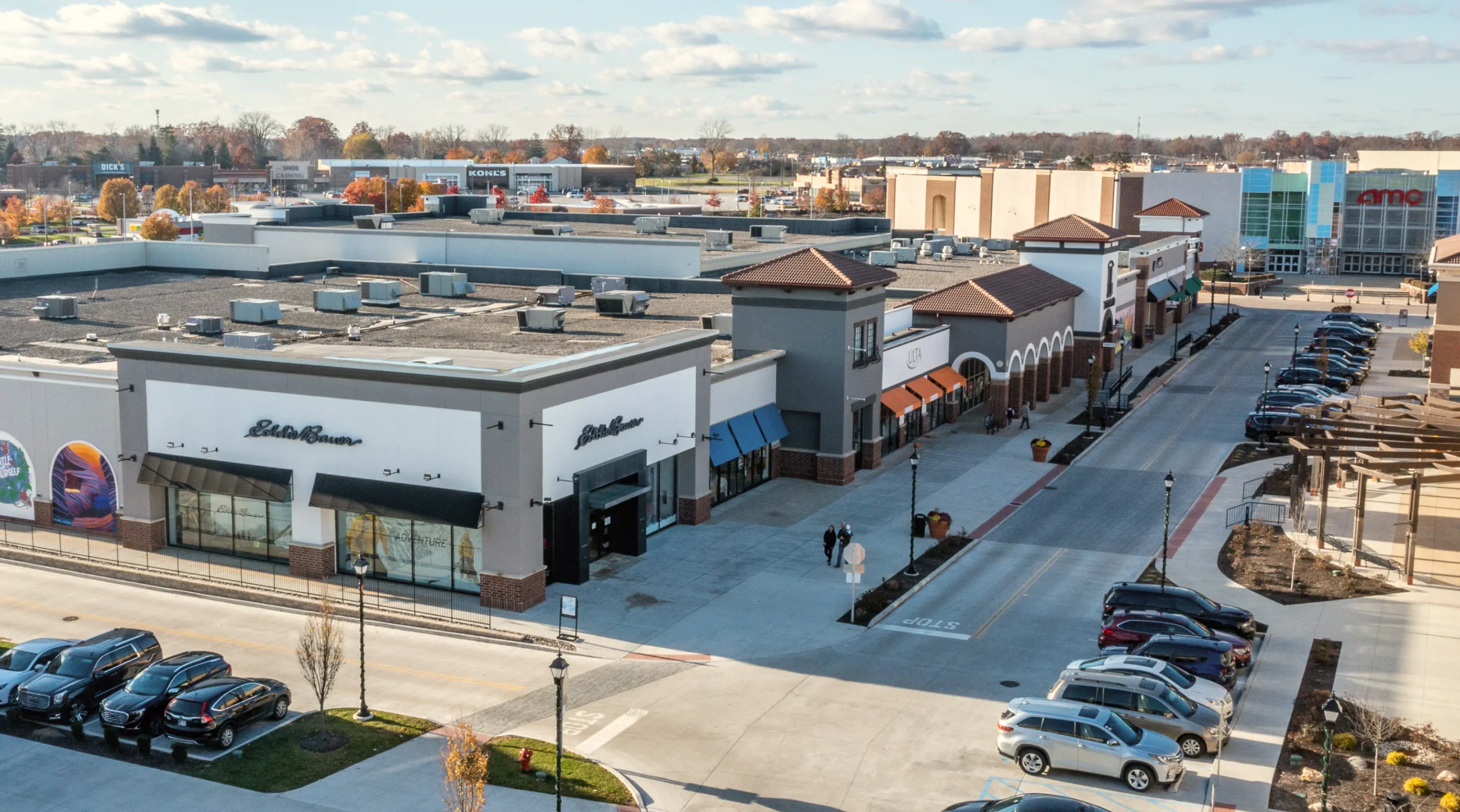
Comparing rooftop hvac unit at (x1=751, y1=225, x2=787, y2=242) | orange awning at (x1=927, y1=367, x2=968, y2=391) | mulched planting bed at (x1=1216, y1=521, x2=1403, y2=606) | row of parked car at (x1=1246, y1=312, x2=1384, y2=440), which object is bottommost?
mulched planting bed at (x1=1216, y1=521, x2=1403, y2=606)

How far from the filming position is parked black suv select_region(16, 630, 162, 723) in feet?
101

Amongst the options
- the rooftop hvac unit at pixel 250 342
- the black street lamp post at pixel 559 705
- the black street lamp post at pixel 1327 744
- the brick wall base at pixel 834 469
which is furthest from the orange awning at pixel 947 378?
the black street lamp post at pixel 559 705

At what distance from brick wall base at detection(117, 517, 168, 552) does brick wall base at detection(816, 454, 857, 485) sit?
2335 cm

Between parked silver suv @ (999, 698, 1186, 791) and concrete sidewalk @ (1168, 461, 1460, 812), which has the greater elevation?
parked silver suv @ (999, 698, 1186, 791)

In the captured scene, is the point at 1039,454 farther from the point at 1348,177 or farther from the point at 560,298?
the point at 1348,177

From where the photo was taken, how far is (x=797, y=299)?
54.3m

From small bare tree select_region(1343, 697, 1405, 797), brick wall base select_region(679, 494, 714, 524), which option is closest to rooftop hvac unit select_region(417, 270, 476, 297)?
brick wall base select_region(679, 494, 714, 524)

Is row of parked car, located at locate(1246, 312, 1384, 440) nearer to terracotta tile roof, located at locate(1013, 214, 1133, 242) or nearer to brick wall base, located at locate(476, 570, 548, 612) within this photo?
terracotta tile roof, located at locate(1013, 214, 1133, 242)

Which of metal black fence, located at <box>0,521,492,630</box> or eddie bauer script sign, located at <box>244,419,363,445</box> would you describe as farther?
eddie bauer script sign, located at <box>244,419,363,445</box>

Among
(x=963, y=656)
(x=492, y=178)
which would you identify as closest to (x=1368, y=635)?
(x=963, y=656)

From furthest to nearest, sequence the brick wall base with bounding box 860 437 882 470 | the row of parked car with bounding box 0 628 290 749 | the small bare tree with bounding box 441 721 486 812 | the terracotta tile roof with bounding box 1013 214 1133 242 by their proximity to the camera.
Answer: the terracotta tile roof with bounding box 1013 214 1133 242 < the brick wall base with bounding box 860 437 882 470 < the row of parked car with bounding box 0 628 290 749 < the small bare tree with bounding box 441 721 486 812

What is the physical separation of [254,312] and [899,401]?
83.7 ft

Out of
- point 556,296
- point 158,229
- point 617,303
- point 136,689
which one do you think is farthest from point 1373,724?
point 158,229

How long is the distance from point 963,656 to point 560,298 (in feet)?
89.8
